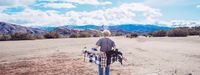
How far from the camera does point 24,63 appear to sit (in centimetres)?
1531

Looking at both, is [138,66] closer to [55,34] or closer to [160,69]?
[160,69]

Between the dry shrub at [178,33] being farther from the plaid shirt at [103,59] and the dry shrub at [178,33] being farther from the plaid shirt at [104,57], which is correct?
the plaid shirt at [103,59]

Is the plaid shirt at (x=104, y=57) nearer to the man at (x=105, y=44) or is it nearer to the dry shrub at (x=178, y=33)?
the man at (x=105, y=44)

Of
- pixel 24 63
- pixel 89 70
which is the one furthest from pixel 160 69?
pixel 24 63

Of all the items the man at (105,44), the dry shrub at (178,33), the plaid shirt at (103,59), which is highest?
the man at (105,44)

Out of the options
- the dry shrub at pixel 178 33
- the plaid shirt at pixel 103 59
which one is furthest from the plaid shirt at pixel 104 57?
the dry shrub at pixel 178 33

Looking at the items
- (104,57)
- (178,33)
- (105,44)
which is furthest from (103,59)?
A: (178,33)

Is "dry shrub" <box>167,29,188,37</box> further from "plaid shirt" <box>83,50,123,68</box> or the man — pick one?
the man

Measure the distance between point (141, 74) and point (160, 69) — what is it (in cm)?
132

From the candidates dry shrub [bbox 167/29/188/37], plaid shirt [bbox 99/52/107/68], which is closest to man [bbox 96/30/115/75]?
plaid shirt [bbox 99/52/107/68]

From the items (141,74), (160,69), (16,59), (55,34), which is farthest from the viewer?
(55,34)

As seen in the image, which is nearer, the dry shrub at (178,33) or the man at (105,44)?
the man at (105,44)

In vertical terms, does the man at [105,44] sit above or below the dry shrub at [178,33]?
above

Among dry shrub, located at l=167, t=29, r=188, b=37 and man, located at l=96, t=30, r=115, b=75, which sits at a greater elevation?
man, located at l=96, t=30, r=115, b=75
